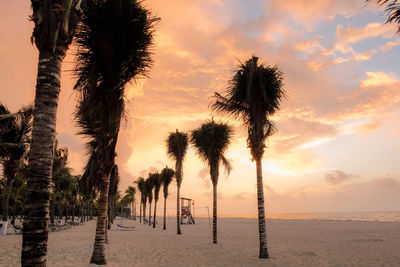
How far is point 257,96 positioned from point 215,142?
24.3 ft

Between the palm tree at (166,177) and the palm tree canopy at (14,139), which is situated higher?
the palm tree canopy at (14,139)

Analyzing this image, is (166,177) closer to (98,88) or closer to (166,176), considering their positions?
(166,176)

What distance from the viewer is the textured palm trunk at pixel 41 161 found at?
4.39 m

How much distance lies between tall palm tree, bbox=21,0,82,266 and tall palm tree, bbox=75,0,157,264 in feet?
11.4

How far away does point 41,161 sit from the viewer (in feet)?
15.5

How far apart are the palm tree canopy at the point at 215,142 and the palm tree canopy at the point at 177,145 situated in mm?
7994

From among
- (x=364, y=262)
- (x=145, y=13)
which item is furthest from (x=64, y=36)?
(x=364, y=262)

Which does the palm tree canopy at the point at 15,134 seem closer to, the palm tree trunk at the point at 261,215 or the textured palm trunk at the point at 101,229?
the textured palm trunk at the point at 101,229

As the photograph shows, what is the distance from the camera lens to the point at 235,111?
1630 cm

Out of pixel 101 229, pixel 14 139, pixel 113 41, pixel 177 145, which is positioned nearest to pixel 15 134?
pixel 14 139

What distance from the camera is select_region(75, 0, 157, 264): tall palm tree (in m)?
9.16

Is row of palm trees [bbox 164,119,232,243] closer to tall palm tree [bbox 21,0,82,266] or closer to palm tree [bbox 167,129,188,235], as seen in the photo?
palm tree [bbox 167,129,188,235]

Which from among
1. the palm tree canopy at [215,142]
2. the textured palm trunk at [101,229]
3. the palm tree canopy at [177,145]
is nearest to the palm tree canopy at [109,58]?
the textured palm trunk at [101,229]

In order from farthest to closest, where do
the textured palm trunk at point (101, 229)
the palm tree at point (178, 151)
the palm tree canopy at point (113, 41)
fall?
the palm tree at point (178, 151) < the textured palm trunk at point (101, 229) < the palm tree canopy at point (113, 41)
